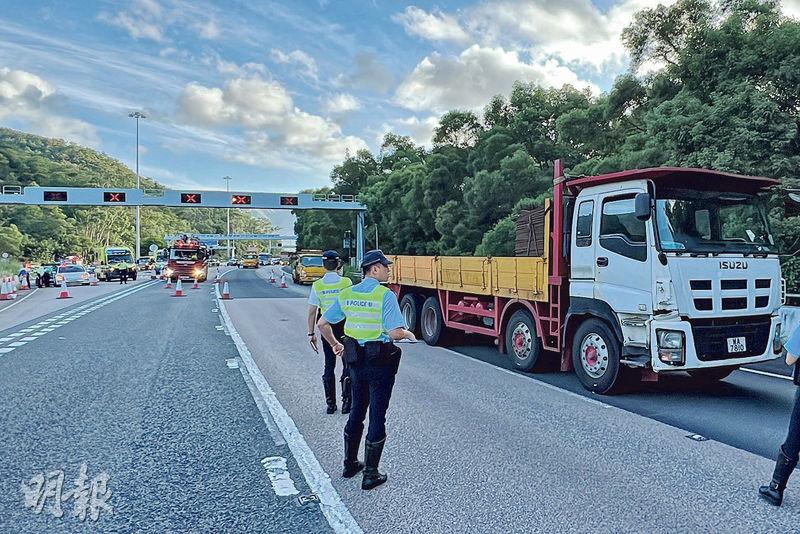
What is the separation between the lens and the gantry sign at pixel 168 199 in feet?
140

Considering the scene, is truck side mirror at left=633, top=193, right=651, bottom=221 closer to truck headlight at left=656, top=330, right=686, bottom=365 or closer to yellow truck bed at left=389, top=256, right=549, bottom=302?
truck headlight at left=656, top=330, right=686, bottom=365

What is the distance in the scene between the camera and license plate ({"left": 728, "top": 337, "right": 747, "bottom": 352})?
6672mm

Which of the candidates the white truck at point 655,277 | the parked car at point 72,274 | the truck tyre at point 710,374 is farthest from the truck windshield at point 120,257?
the truck tyre at point 710,374

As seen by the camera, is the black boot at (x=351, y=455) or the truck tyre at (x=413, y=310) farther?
the truck tyre at (x=413, y=310)

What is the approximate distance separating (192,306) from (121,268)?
76.7 ft

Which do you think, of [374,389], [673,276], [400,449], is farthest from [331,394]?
[673,276]

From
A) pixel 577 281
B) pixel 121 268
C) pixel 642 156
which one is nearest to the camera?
pixel 577 281

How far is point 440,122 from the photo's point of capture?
37750 mm

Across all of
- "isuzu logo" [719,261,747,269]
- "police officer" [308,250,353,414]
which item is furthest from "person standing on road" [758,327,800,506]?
"police officer" [308,250,353,414]

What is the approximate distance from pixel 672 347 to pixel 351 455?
12.7ft

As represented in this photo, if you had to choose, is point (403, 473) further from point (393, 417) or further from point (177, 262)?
point (177, 262)

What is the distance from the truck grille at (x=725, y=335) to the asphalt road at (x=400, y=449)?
25.6 inches

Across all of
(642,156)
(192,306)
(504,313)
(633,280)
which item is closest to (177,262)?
(192,306)

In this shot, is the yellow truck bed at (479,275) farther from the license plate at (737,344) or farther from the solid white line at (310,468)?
the solid white line at (310,468)
